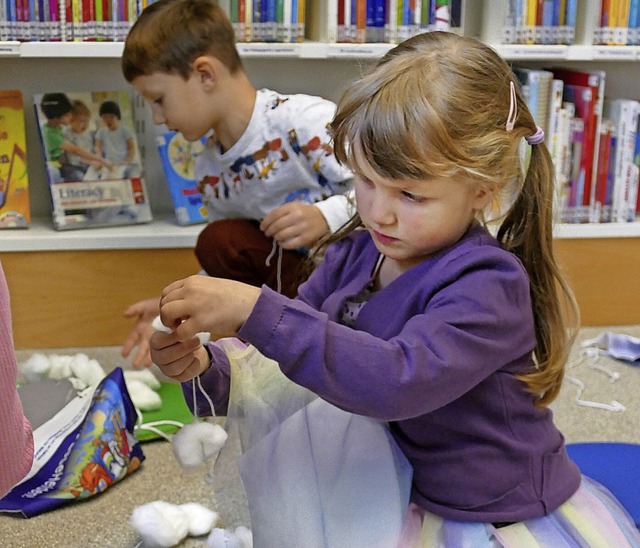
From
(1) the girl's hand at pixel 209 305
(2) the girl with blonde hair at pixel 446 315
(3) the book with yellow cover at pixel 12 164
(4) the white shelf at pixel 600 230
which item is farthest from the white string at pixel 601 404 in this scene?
(3) the book with yellow cover at pixel 12 164

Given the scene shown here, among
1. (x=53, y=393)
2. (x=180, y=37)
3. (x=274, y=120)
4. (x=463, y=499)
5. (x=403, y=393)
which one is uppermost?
(x=180, y=37)

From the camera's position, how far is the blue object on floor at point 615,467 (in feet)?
3.74

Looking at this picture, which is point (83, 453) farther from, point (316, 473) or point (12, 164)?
point (12, 164)

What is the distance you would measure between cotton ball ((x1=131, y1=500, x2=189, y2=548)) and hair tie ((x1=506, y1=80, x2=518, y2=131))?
69 centimetres

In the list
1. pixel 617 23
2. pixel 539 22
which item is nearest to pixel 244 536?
pixel 539 22

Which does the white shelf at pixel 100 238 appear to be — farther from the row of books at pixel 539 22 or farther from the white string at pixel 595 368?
the row of books at pixel 539 22

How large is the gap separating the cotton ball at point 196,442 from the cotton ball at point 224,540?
0.35 ft

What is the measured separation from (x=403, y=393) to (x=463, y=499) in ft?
0.59

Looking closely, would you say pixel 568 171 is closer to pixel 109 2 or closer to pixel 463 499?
pixel 109 2

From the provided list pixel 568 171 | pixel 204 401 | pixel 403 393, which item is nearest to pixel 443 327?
pixel 403 393

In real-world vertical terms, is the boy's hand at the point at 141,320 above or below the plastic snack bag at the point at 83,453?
above

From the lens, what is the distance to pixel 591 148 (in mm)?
2170

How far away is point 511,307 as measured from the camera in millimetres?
886

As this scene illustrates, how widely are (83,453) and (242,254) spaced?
514 mm
